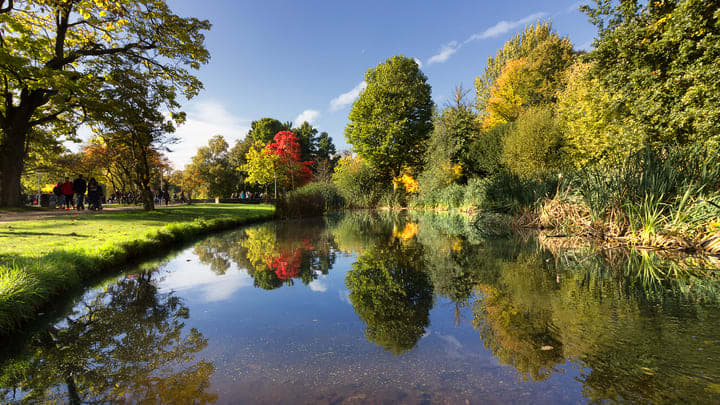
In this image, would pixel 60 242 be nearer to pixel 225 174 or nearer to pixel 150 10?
pixel 150 10

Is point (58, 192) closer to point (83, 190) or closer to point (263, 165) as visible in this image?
point (83, 190)

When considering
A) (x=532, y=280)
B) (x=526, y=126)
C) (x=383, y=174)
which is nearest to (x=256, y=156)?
(x=383, y=174)

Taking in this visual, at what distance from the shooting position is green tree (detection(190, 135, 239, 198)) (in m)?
36.5

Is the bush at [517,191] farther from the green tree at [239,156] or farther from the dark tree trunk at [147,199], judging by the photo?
the green tree at [239,156]

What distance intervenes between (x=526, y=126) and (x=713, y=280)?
16.8 metres

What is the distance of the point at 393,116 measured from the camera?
2570 cm

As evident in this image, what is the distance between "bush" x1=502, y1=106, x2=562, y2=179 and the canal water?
585 inches

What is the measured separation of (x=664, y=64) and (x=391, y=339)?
46.3 ft

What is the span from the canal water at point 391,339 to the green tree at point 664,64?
714 centimetres

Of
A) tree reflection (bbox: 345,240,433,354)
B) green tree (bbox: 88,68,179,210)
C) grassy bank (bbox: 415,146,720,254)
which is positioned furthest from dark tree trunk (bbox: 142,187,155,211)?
grassy bank (bbox: 415,146,720,254)

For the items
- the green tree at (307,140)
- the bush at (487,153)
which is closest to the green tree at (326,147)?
the green tree at (307,140)

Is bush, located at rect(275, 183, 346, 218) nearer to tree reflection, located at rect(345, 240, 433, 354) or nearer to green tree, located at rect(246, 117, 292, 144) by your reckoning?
tree reflection, located at rect(345, 240, 433, 354)

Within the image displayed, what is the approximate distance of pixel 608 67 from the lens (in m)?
11.8

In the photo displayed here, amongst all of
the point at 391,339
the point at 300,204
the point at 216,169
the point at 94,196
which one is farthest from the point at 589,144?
the point at 216,169
